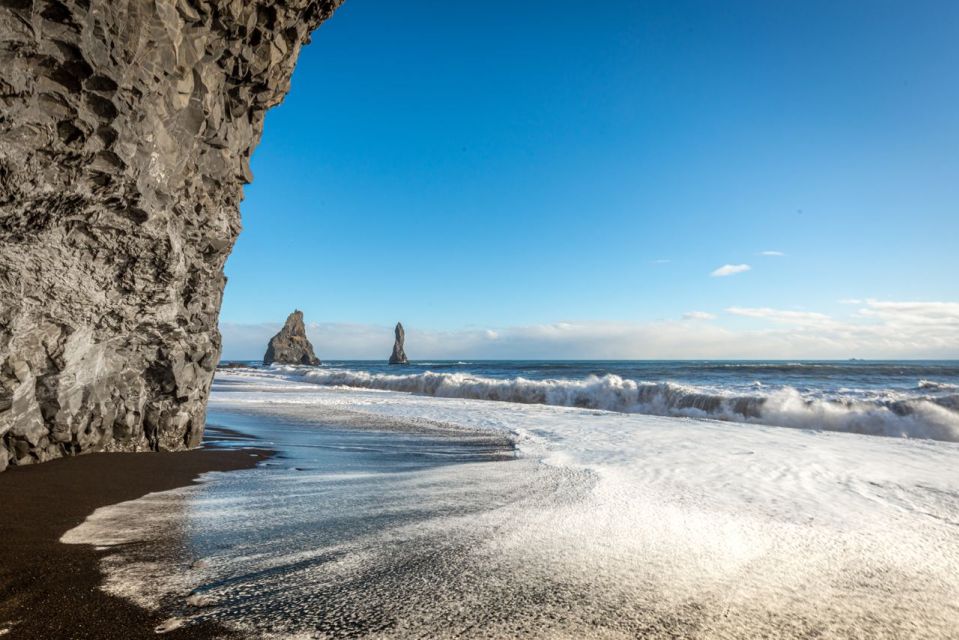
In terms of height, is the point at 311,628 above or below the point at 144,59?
below

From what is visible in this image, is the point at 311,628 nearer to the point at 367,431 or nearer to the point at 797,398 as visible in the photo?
the point at 367,431

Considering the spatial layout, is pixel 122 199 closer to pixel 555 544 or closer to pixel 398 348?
pixel 555 544

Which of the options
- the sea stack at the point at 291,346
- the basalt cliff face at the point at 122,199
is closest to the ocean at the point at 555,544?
the basalt cliff face at the point at 122,199

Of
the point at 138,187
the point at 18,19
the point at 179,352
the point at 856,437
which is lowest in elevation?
the point at 856,437

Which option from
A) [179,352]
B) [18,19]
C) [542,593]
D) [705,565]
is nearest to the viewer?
[542,593]

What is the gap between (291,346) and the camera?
3403 inches

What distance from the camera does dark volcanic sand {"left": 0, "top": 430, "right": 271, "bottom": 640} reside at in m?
1.66

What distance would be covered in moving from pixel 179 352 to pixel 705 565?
18.6ft

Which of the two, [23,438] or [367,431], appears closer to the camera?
[23,438]

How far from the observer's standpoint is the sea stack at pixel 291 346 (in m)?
85.6

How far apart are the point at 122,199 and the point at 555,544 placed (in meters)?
4.56

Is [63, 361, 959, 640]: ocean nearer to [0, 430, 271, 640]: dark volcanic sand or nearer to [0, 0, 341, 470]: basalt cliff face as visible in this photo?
[0, 430, 271, 640]: dark volcanic sand

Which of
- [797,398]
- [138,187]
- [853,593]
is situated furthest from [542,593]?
[797,398]

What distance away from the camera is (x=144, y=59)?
410cm
